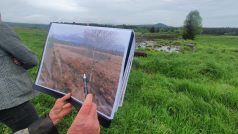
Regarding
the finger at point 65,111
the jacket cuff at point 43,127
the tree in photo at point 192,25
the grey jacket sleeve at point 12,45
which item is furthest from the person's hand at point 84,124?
the tree in photo at point 192,25

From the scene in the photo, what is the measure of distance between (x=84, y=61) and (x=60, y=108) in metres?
0.42

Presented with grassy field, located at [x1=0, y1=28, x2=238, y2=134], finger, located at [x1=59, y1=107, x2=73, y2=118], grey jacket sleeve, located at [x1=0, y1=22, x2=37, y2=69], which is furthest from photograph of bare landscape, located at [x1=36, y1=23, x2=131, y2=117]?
grassy field, located at [x1=0, y1=28, x2=238, y2=134]

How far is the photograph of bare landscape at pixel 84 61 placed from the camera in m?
1.48

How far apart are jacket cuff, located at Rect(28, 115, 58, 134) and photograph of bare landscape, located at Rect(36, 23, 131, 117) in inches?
10.0

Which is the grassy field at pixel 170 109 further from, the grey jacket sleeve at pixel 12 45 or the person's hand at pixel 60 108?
the person's hand at pixel 60 108

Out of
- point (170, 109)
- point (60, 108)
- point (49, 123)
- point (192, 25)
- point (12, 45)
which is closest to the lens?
point (60, 108)

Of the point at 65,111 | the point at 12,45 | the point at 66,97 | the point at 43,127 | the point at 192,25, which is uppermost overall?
the point at 12,45

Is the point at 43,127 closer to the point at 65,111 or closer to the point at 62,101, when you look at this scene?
the point at 65,111

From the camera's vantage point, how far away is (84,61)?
1.68 meters

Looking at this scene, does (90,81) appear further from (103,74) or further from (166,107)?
(166,107)

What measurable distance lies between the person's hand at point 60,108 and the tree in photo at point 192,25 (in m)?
54.9

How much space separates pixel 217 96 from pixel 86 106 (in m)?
4.61

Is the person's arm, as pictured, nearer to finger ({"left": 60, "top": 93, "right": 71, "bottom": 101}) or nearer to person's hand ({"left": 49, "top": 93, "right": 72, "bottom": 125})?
person's hand ({"left": 49, "top": 93, "right": 72, "bottom": 125})

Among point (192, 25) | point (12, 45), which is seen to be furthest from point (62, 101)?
point (192, 25)
